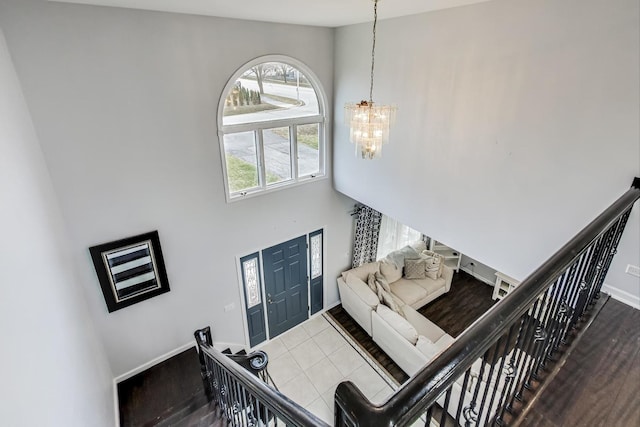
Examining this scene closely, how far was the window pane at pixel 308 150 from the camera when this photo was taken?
514 cm

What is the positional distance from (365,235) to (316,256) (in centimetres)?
117

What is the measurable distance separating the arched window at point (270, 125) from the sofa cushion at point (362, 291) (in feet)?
7.39

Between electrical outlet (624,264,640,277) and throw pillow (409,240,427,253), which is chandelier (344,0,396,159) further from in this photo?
throw pillow (409,240,427,253)

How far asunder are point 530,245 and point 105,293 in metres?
4.76

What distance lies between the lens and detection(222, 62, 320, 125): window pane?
4.36 metres

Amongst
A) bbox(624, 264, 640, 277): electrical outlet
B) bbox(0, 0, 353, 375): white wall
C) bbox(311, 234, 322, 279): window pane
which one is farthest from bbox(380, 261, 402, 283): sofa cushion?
bbox(624, 264, 640, 277): electrical outlet

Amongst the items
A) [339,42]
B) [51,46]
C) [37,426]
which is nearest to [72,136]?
[51,46]

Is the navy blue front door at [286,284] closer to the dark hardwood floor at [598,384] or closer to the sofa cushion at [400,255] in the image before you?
the sofa cushion at [400,255]

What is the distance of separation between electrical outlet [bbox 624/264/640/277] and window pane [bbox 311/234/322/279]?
13.6ft

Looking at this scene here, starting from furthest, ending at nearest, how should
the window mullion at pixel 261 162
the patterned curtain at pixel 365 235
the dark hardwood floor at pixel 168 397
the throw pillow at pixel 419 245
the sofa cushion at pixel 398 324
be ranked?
the throw pillow at pixel 419 245, the patterned curtain at pixel 365 235, the sofa cushion at pixel 398 324, the window mullion at pixel 261 162, the dark hardwood floor at pixel 168 397

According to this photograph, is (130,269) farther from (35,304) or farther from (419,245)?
(419,245)

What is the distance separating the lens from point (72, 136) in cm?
332

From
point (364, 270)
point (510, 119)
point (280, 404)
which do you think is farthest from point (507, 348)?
point (364, 270)

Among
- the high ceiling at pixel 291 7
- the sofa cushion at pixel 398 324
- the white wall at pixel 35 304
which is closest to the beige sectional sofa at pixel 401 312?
the sofa cushion at pixel 398 324
